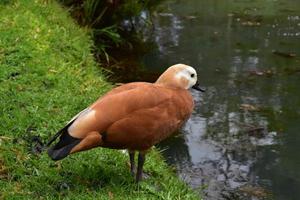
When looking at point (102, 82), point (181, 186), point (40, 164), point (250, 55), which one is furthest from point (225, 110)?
point (40, 164)

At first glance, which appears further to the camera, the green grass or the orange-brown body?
the green grass

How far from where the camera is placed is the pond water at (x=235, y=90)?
18.8 feet

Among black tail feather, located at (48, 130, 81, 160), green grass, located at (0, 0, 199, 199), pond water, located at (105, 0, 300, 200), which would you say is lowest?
pond water, located at (105, 0, 300, 200)

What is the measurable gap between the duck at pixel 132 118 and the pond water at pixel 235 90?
154 centimetres

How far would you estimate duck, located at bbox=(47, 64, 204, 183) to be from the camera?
146 inches

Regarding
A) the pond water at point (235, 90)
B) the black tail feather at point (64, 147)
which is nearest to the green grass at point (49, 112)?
the black tail feather at point (64, 147)

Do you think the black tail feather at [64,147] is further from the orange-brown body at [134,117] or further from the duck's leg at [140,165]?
the duck's leg at [140,165]

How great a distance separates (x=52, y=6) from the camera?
884 cm

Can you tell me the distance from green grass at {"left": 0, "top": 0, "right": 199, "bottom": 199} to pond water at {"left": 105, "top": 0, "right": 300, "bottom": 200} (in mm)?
754

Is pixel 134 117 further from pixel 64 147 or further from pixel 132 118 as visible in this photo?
pixel 64 147

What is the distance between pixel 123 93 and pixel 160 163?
4.47 ft

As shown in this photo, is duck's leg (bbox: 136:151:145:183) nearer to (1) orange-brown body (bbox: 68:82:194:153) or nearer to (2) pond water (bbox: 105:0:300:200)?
(1) orange-brown body (bbox: 68:82:194:153)

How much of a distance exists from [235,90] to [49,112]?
11.2 feet

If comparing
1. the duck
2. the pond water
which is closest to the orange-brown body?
the duck
